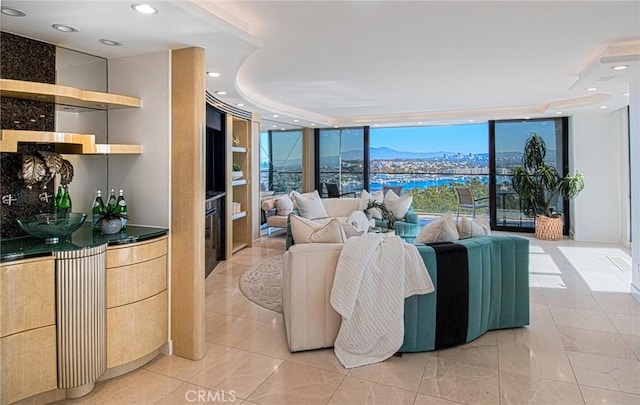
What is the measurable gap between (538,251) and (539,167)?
84.7 inches

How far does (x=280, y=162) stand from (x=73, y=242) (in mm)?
8741

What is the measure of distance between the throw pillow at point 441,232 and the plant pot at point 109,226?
245 cm

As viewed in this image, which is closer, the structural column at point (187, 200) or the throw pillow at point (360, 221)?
the structural column at point (187, 200)

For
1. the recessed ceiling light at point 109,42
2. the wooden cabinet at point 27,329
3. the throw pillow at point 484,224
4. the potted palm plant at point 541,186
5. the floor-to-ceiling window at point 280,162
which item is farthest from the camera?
the floor-to-ceiling window at point 280,162

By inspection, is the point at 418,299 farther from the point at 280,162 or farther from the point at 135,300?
the point at 280,162

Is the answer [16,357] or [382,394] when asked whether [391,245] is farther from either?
[16,357]

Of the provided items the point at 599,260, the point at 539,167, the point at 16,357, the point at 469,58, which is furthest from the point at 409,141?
the point at 16,357

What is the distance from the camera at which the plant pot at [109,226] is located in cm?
288

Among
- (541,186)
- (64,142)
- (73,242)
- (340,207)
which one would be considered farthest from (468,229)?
(541,186)

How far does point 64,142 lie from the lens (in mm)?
2617

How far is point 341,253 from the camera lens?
120 inches

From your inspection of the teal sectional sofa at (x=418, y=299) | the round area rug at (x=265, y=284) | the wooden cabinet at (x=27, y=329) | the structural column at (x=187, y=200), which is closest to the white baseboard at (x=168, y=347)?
the structural column at (x=187, y=200)

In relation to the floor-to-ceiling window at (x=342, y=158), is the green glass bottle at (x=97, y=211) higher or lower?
lower

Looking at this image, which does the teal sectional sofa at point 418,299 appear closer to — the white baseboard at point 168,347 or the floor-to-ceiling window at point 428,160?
the white baseboard at point 168,347
